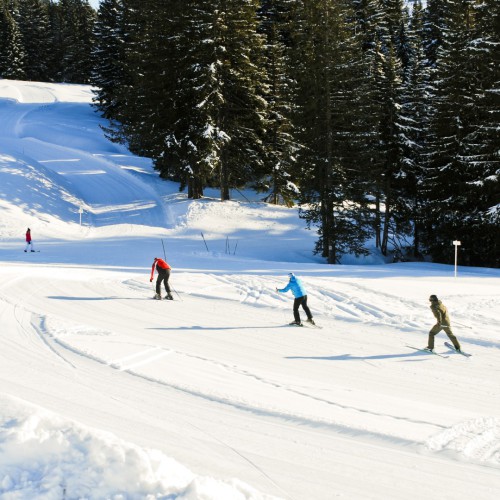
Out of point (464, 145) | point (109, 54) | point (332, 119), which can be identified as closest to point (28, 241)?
point (332, 119)

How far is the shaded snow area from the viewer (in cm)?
571

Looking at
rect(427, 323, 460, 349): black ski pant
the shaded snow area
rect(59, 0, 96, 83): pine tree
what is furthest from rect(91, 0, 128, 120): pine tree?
rect(427, 323, 460, 349): black ski pant

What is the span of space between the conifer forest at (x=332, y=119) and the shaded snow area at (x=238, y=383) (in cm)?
551

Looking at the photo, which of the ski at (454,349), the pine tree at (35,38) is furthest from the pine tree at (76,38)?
the ski at (454,349)

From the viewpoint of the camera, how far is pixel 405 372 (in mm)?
11000

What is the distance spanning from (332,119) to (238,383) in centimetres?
2176

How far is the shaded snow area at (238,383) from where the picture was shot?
571 cm

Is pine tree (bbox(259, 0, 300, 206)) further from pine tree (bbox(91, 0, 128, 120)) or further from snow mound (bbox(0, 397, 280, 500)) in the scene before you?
snow mound (bbox(0, 397, 280, 500))

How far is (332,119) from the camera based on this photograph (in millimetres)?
28891

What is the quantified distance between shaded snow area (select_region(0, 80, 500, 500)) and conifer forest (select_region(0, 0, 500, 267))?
5505mm

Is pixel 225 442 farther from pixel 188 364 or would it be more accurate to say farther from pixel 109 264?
pixel 109 264

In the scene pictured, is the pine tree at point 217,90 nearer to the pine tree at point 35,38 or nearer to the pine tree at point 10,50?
the pine tree at point 10,50

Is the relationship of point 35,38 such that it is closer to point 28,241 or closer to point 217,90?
point 217,90

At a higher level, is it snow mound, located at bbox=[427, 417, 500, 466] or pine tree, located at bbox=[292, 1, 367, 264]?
pine tree, located at bbox=[292, 1, 367, 264]
